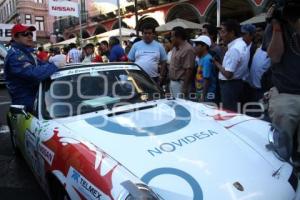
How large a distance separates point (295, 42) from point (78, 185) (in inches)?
84.3

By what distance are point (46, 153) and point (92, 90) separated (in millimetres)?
877

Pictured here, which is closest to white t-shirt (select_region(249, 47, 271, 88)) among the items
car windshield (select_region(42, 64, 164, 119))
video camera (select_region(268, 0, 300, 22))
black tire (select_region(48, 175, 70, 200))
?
car windshield (select_region(42, 64, 164, 119))

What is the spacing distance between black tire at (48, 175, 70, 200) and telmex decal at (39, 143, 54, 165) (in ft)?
0.48

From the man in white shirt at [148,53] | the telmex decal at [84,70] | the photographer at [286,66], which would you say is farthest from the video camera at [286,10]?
the man in white shirt at [148,53]

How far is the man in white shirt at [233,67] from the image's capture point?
16.9 feet

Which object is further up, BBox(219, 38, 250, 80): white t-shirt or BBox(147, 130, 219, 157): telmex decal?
BBox(219, 38, 250, 80): white t-shirt

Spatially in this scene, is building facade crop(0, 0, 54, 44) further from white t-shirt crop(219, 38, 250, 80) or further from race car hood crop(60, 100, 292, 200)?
race car hood crop(60, 100, 292, 200)

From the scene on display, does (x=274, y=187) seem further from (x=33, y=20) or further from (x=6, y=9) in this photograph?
(x=6, y=9)

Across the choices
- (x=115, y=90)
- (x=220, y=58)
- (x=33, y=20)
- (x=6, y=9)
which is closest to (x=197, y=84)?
(x=220, y=58)

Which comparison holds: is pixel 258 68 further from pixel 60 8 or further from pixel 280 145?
pixel 60 8

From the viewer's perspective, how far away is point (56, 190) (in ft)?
10.4

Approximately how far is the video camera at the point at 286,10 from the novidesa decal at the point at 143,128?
3.84ft

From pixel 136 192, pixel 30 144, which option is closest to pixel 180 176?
pixel 136 192

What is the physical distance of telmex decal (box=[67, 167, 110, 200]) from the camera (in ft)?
7.91
